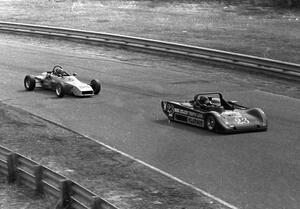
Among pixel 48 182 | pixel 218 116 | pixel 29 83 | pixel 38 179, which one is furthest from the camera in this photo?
pixel 29 83

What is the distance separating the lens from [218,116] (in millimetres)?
15656

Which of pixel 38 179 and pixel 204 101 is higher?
pixel 204 101

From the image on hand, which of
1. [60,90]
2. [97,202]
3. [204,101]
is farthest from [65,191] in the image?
[60,90]

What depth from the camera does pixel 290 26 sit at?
139 ft

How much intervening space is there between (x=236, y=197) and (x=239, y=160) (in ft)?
7.53

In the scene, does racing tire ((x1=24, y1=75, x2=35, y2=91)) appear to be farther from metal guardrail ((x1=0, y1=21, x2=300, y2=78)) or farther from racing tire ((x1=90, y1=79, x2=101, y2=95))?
metal guardrail ((x1=0, y1=21, x2=300, y2=78))

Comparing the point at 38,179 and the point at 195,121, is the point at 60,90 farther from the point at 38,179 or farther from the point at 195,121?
the point at 38,179

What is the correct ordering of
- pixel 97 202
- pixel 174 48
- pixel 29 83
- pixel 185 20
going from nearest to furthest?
pixel 97 202, pixel 29 83, pixel 174 48, pixel 185 20


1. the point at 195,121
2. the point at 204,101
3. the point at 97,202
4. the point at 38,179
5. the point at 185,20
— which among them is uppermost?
the point at 97,202

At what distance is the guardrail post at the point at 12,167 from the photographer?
12.2m

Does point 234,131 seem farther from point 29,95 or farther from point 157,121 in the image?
point 29,95

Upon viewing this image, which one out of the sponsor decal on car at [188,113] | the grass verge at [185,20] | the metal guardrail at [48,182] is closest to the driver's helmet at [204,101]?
the sponsor decal on car at [188,113]

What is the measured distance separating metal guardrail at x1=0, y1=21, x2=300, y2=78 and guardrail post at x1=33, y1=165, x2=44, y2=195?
14423mm

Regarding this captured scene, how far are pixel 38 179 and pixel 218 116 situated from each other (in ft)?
18.7
